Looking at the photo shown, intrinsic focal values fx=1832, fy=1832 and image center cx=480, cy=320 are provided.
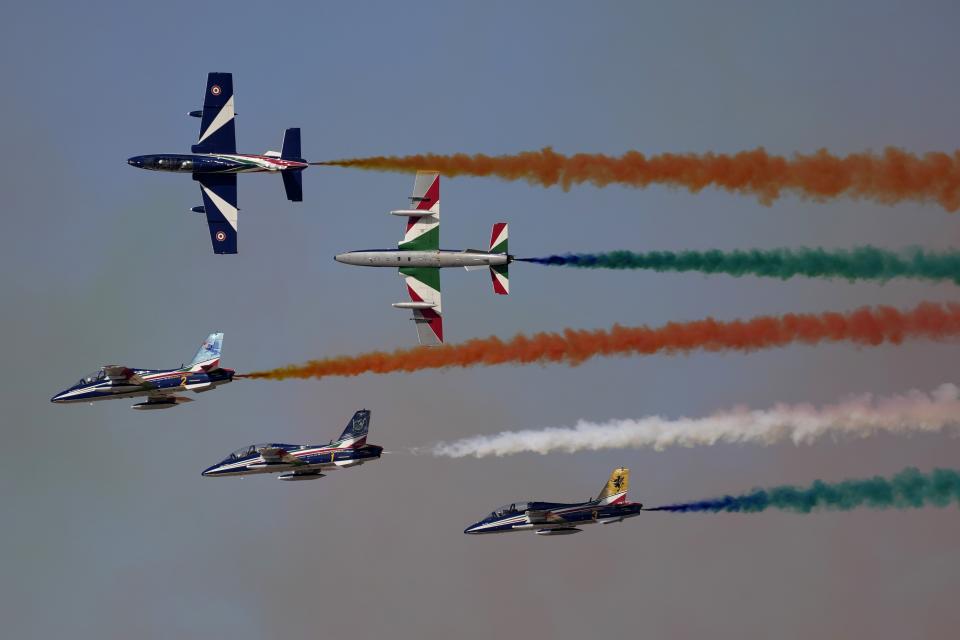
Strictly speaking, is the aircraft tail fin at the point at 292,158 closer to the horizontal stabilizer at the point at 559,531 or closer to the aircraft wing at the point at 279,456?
the aircraft wing at the point at 279,456

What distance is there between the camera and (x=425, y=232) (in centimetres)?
9181

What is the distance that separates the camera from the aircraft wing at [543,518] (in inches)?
3600

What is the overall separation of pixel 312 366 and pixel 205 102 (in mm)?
14942

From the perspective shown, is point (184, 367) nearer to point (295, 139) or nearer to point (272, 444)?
point (272, 444)

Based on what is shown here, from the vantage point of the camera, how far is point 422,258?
90.8 m

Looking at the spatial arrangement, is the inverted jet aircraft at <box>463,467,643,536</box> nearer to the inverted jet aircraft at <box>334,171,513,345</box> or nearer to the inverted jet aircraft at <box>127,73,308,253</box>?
the inverted jet aircraft at <box>334,171,513,345</box>

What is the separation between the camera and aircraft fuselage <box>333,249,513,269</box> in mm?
88188

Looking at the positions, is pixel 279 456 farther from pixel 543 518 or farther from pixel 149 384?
pixel 543 518

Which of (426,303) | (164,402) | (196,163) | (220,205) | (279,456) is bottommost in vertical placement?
(279,456)

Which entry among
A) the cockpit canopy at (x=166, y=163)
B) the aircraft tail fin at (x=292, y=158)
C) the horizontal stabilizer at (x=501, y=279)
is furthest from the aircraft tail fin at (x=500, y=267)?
the cockpit canopy at (x=166, y=163)

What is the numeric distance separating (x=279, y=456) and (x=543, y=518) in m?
13.6

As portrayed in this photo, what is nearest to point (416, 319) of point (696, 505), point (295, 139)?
point (295, 139)

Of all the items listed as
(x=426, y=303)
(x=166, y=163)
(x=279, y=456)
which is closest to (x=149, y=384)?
(x=279, y=456)

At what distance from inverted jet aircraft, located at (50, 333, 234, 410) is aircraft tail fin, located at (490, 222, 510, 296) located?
14.6 meters
